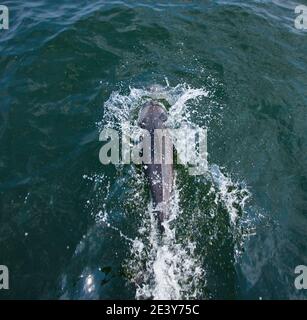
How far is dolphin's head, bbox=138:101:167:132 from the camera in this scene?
11055 millimetres

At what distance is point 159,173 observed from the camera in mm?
9500

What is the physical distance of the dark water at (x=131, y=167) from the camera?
27.7 ft

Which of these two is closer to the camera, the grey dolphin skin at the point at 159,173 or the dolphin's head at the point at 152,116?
the grey dolphin skin at the point at 159,173

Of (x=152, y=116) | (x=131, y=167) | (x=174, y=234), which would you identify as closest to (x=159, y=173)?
(x=131, y=167)

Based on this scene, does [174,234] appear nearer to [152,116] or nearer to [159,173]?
[159,173]

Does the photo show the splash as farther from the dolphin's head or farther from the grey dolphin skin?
the dolphin's head

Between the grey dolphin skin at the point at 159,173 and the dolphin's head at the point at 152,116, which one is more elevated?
the dolphin's head at the point at 152,116

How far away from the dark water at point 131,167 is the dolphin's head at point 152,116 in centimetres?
102

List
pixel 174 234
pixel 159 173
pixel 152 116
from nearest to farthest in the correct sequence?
pixel 174 234 → pixel 159 173 → pixel 152 116

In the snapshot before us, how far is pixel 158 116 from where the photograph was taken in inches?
446

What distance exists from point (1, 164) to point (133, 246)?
14.0ft

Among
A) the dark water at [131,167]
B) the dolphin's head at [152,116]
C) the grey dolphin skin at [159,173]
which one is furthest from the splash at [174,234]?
the dolphin's head at [152,116]

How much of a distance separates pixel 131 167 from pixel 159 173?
105 cm

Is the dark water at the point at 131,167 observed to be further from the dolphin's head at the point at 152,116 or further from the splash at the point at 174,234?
the dolphin's head at the point at 152,116
